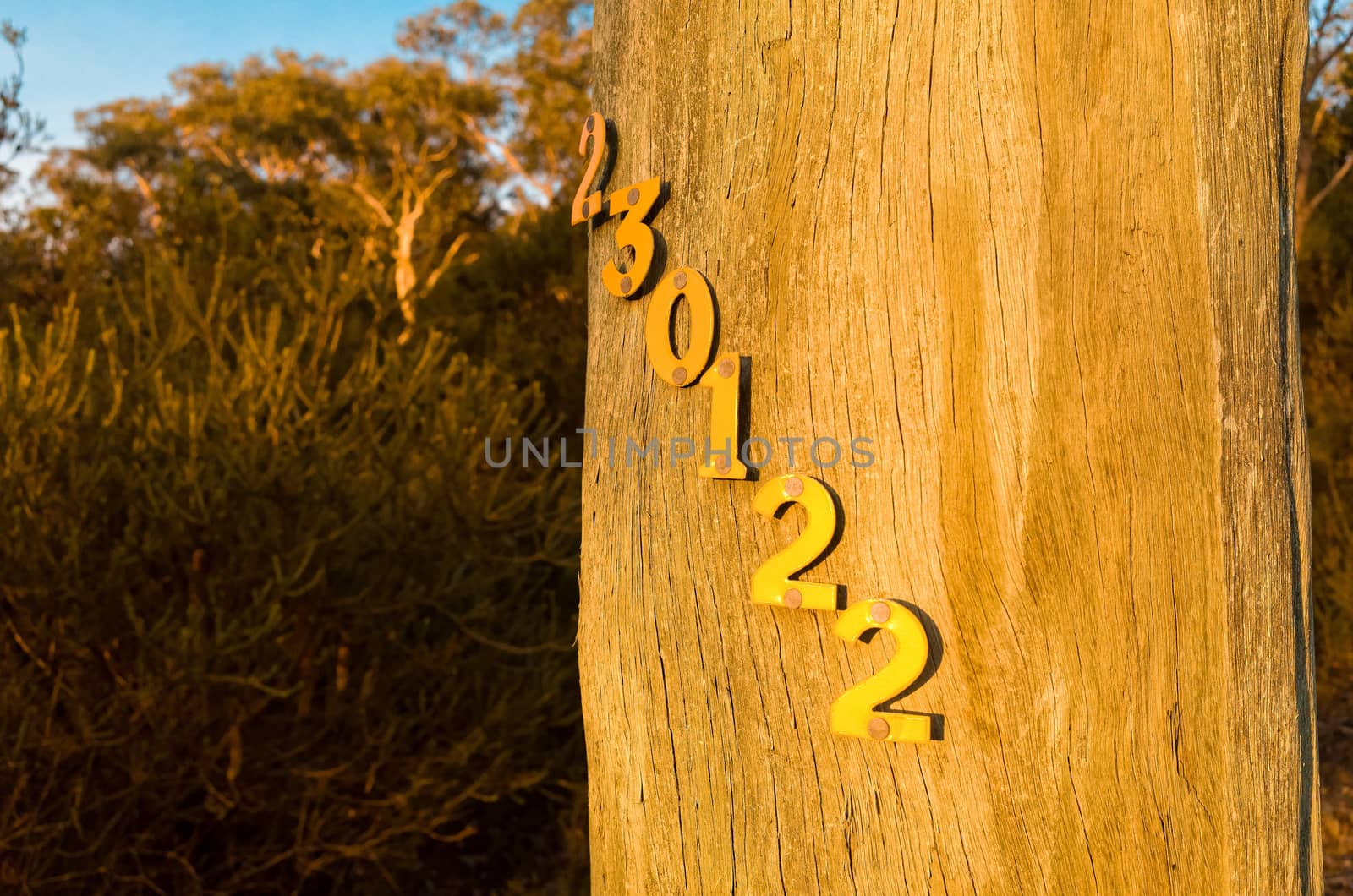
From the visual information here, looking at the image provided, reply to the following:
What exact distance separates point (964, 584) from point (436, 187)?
17883 mm

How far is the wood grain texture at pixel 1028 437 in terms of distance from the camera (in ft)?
3.43

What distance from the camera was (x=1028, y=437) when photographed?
1062 millimetres

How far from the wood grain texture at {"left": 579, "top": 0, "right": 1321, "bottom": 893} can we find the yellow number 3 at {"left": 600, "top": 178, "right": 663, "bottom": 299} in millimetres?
118

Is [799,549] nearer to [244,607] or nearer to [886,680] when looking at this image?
[886,680]

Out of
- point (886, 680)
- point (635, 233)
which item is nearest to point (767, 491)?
point (886, 680)

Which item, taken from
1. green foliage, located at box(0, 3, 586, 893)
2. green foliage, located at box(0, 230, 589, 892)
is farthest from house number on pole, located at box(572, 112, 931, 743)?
green foliage, located at box(0, 230, 589, 892)

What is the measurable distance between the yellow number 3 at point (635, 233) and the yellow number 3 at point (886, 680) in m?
0.47

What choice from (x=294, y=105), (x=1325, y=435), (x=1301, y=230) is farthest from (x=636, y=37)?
(x=294, y=105)

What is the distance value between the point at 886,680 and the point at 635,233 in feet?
1.96

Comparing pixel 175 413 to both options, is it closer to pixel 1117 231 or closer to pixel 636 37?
pixel 636 37

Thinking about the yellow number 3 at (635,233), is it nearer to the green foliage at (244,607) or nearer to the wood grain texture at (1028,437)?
the wood grain texture at (1028,437)

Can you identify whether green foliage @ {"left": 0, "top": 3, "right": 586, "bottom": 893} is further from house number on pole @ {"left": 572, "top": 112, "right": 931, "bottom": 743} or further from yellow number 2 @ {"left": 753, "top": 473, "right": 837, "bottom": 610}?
yellow number 2 @ {"left": 753, "top": 473, "right": 837, "bottom": 610}

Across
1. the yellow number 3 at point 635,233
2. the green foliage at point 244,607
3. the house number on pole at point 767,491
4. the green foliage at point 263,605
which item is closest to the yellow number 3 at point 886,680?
the house number on pole at point 767,491

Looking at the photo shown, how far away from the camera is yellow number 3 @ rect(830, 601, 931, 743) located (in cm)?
108
